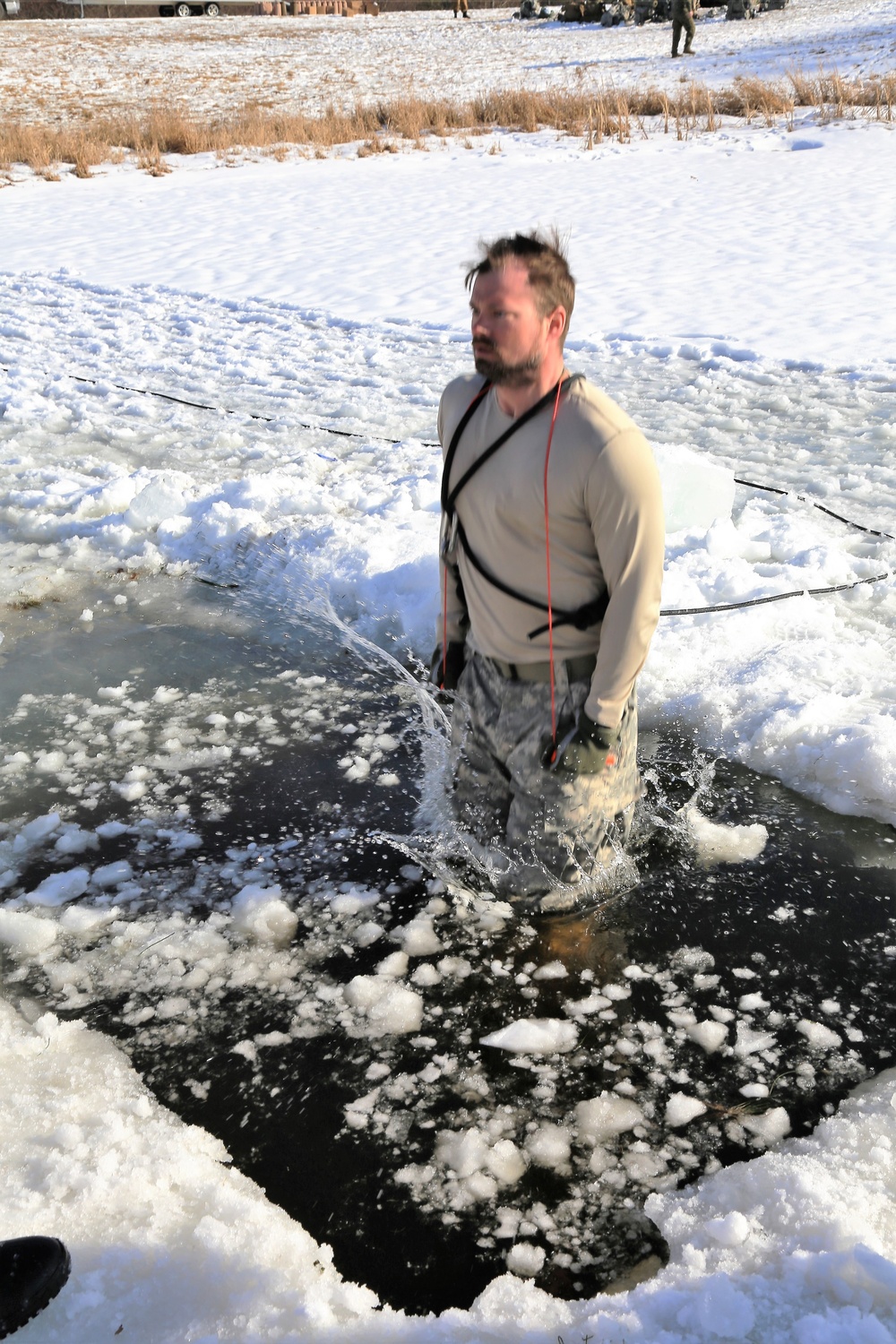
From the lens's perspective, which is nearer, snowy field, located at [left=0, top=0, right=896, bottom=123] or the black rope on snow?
the black rope on snow

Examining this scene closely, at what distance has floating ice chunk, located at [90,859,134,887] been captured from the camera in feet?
10.5

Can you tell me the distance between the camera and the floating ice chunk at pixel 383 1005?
2676mm

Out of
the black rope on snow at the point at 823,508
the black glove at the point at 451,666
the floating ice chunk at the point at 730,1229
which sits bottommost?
the floating ice chunk at the point at 730,1229

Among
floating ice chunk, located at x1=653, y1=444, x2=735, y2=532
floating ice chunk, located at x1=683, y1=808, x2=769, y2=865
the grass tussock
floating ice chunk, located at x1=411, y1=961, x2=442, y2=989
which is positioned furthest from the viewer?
the grass tussock

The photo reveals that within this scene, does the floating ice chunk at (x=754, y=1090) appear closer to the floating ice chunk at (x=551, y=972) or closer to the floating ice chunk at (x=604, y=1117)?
the floating ice chunk at (x=604, y=1117)

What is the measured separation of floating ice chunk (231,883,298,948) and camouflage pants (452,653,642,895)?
0.57m

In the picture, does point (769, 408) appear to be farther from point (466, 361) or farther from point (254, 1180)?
point (254, 1180)

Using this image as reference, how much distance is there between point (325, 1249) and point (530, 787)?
114cm

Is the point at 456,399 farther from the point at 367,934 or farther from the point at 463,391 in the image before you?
the point at 367,934

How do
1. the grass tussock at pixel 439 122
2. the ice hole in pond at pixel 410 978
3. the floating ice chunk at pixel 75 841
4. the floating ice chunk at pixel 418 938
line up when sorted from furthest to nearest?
1. the grass tussock at pixel 439 122
2. the floating ice chunk at pixel 75 841
3. the floating ice chunk at pixel 418 938
4. the ice hole in pond at pixel 410 978

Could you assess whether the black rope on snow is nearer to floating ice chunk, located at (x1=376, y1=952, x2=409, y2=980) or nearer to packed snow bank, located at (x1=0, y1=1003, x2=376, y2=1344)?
floating ice chunk, located at (x1=376, y1=952, x2=409, y2=980)

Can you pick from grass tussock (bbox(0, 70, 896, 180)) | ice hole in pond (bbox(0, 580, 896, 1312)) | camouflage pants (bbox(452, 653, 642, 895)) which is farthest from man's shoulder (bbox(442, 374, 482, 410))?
grass tussock (bbox(0, 70, 896, 180))

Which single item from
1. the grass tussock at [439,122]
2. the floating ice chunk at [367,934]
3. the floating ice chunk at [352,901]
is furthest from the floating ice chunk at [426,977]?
the grass tussock at [439,122]

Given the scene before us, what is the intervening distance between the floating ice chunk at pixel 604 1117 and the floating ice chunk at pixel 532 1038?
0.17 m
